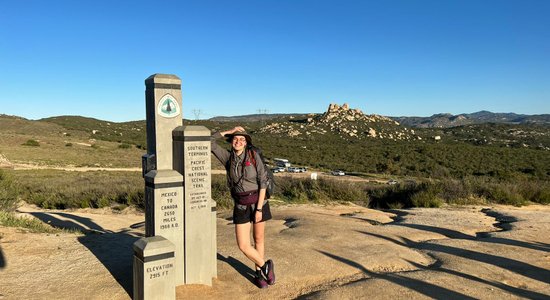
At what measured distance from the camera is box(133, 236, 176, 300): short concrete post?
4004 mm

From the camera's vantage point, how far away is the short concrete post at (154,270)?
400cm

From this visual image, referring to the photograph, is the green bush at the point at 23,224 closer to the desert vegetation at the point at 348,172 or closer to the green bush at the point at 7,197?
the green bush at the point at 7,197

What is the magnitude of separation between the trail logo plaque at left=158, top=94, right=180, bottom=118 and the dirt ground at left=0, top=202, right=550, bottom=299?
199 centimetres

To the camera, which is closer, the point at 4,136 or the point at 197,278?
the point at 197,278

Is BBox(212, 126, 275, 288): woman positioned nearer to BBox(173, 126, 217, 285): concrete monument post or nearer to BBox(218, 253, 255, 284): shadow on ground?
BBox(173, 126, 217, 285): concrete monument post

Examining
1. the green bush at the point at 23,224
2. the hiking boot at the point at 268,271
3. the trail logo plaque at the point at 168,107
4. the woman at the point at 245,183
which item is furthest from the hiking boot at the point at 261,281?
the green bush at the point at 23,224

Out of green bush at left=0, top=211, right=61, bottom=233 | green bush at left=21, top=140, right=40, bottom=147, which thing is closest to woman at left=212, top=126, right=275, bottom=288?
green bush at left=0, top=211, right=61, bottom=233

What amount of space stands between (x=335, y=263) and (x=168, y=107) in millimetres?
3130

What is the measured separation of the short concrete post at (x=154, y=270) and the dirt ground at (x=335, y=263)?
45cm

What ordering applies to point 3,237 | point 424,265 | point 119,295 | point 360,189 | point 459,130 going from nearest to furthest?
1. point 119,295
2. point 424,265
3. point 3,237
4. point 360,189
5. point 459,130

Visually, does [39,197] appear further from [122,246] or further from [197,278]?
[197,278]

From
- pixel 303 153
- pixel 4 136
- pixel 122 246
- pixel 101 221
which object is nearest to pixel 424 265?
pixel 122 246

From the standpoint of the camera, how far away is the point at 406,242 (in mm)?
7262

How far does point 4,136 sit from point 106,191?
4068cm
